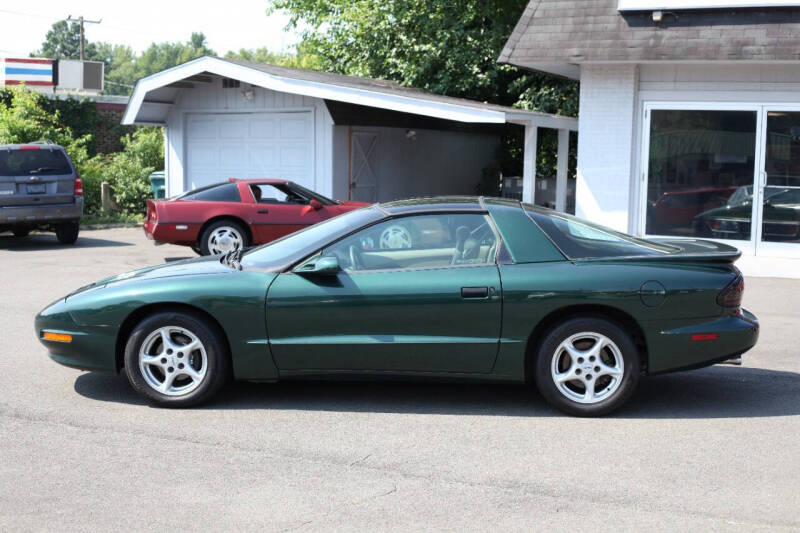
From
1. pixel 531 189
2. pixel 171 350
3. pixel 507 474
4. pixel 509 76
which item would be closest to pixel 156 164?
pixel 509 76

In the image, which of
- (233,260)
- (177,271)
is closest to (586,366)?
(233,260)

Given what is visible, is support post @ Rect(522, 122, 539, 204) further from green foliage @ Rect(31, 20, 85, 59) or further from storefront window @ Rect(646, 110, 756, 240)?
green foliage @ Rect(31, 20, 85, 59)

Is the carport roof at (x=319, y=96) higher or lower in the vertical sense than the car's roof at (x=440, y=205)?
higher

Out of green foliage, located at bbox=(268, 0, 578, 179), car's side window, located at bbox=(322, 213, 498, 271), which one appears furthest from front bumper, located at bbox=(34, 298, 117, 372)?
green foliage, located at bbox=(268, 0, 578, 179)

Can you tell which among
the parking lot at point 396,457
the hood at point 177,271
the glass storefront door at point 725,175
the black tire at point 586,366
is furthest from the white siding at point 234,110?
the black tire at point 586,366

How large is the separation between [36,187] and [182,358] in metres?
11.2

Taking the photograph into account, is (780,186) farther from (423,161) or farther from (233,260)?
(423,161)

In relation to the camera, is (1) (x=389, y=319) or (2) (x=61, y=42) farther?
(2) (x=61, y=42)

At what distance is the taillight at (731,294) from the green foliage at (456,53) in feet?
50.1

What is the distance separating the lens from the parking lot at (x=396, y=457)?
4.51m

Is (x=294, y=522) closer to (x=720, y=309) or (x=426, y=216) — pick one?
(x=426, y=216)

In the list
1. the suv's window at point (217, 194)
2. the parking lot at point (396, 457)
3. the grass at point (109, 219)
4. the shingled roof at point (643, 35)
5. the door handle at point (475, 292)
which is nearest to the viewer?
the parking lot at point (396, 457)

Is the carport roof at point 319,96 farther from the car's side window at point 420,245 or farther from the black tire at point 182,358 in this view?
the black tire at point 182,358

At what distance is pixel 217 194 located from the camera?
14297 mm
